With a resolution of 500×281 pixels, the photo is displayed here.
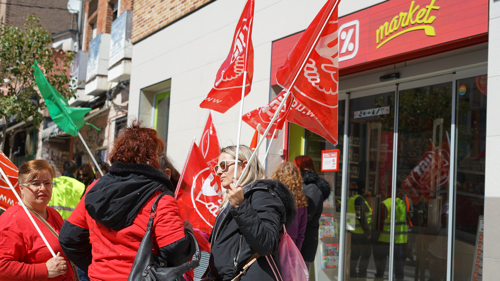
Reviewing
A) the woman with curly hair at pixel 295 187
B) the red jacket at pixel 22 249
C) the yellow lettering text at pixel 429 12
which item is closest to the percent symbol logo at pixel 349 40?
the yellow lettering text at pixel 429 12

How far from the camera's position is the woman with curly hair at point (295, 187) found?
499 cm

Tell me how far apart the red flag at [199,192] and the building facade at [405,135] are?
8.64ft

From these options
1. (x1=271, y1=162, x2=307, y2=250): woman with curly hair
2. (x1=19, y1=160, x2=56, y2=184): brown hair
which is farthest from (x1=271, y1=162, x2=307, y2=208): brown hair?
(x1=19, y1=160, x2=56, y2=184): brown hair

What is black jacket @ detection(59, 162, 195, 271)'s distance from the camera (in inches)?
95.0

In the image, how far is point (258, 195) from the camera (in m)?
2.88

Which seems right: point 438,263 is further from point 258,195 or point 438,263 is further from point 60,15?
point 60,15

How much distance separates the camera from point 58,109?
278 inches

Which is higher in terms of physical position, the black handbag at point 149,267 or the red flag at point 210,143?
the red flag at point 210,143

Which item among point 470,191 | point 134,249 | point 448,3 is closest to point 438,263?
point 470,191

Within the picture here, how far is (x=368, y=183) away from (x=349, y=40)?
2062mm

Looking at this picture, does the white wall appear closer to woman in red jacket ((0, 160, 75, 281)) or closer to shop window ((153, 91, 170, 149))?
shop window ((153, 91, 170, 149))

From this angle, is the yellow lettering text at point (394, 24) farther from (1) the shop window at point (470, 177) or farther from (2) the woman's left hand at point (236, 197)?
(2) the woman's left hand at point (236, 197)

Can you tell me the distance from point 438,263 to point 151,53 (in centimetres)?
838

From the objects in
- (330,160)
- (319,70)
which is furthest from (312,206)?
(319,70)
